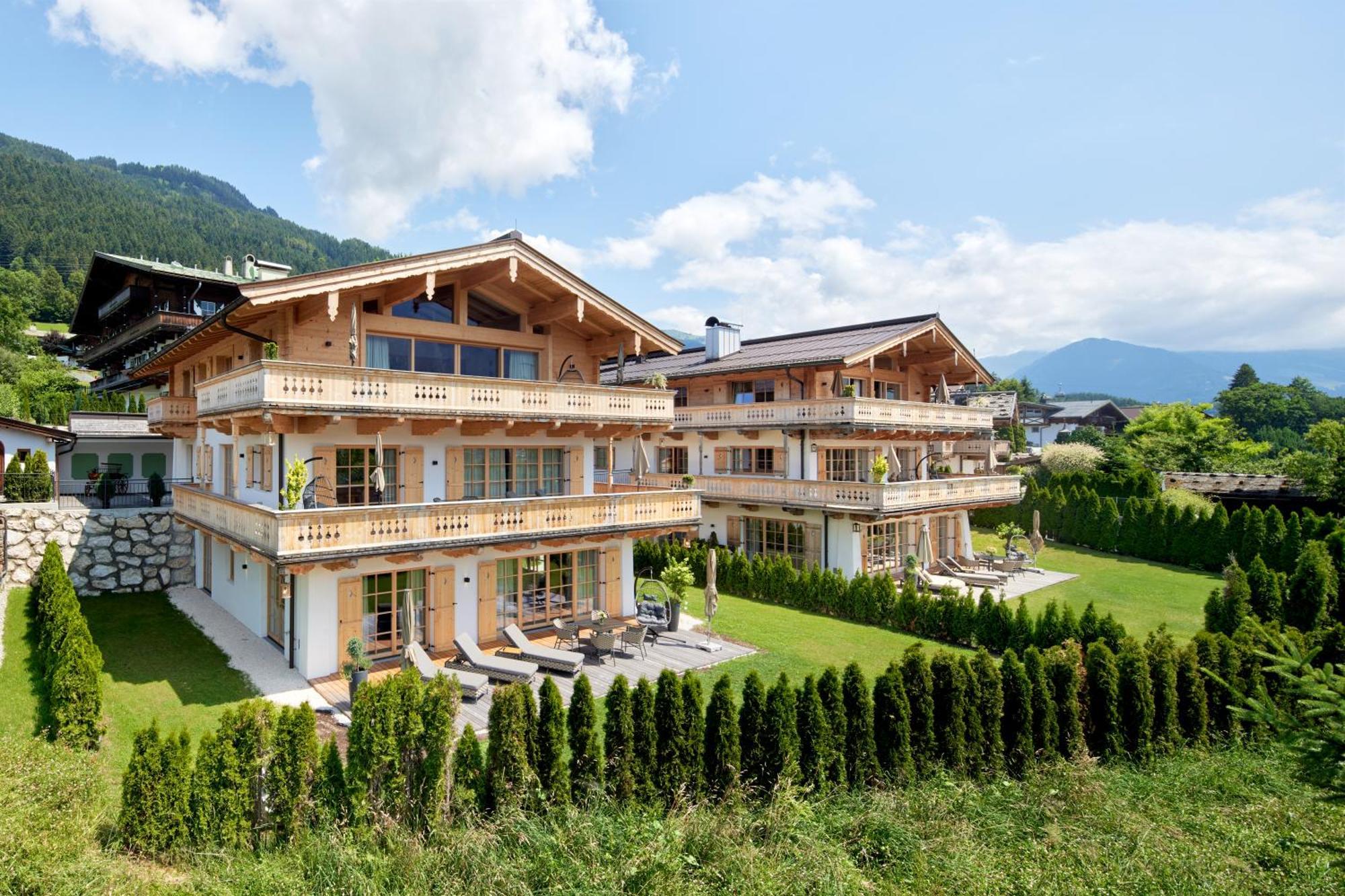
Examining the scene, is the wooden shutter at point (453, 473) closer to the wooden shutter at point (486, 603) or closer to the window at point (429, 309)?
the wooden shutter at point (486, 603)

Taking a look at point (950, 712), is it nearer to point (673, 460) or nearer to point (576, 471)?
point (576, 471)

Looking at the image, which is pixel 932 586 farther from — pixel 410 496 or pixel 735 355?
pixel 410 496

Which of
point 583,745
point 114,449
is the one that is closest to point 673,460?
point 583,745

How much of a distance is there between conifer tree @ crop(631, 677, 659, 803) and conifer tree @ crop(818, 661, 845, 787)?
2.70m

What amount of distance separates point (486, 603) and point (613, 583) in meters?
4.23

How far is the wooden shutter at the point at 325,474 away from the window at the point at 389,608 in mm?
2040

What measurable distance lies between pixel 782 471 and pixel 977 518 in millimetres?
18594

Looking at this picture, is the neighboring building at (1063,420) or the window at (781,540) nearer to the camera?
the window at (781,540)

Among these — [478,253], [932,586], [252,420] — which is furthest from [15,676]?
[932,586]

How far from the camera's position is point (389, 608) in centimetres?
1664

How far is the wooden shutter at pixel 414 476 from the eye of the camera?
17234 mm

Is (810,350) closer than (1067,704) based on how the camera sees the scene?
No

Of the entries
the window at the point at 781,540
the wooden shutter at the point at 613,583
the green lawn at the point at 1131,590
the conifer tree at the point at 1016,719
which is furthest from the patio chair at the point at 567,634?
the green lawn at the point at 1131,590

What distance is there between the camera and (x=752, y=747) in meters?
10.7
